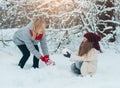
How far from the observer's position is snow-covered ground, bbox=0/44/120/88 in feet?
26.3

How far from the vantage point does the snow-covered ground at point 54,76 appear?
26.3 ft

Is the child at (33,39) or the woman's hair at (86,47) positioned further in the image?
the child at (33,39)

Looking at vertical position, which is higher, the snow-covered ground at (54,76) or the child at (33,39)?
the child at (33,39)

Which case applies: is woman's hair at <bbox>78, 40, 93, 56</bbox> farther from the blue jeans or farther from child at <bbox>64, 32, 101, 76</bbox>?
the blue jeans

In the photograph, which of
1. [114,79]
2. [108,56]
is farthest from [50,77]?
[108,56]

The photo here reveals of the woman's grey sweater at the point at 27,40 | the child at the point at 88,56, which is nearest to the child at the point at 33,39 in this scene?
the woman's grey sweater at the point at 27,40

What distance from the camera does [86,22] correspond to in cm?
1141

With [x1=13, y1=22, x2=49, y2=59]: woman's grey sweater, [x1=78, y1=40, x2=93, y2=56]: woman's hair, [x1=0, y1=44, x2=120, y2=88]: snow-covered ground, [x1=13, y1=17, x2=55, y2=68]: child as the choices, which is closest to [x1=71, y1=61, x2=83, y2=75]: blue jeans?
[x1=0, y1=44, x2=120, y2=88]: snow-covered ground

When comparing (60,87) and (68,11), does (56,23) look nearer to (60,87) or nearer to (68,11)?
(68,11)

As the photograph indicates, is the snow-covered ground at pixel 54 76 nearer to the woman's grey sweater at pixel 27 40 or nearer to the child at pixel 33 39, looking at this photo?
the child at pixel 33 39

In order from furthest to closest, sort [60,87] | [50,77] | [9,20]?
[9,20], [50,77], [60,87]

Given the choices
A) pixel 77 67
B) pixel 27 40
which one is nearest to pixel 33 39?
pixel 27 40

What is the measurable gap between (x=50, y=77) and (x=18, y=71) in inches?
29.6

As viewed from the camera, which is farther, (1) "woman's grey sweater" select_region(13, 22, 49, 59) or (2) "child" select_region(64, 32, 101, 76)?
(1) "woman's grey sweater" select_region(13, 22, 49, 59)
